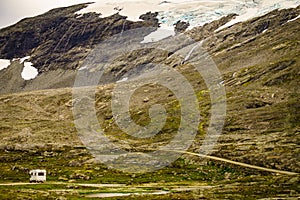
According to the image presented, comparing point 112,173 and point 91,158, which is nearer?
point 112,173

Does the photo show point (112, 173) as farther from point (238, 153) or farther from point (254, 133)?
point (254, 133)

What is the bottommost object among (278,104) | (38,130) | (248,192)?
(38,130)

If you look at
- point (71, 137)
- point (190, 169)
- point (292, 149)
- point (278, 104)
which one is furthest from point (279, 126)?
point (71, 137)

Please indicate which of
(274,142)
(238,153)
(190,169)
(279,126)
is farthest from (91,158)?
(279,126)

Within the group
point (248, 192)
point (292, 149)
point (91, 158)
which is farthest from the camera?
point (91, 158)

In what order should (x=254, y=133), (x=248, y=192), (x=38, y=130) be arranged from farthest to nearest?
(x=38, y=130), (x=254, y=133), (x=248, y=192)

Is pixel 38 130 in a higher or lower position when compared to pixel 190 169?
lower

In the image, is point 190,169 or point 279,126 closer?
point 190,169

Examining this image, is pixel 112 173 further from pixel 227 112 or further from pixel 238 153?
pixel 227 112

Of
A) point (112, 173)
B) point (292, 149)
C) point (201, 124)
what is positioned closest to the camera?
point (112, 173)
